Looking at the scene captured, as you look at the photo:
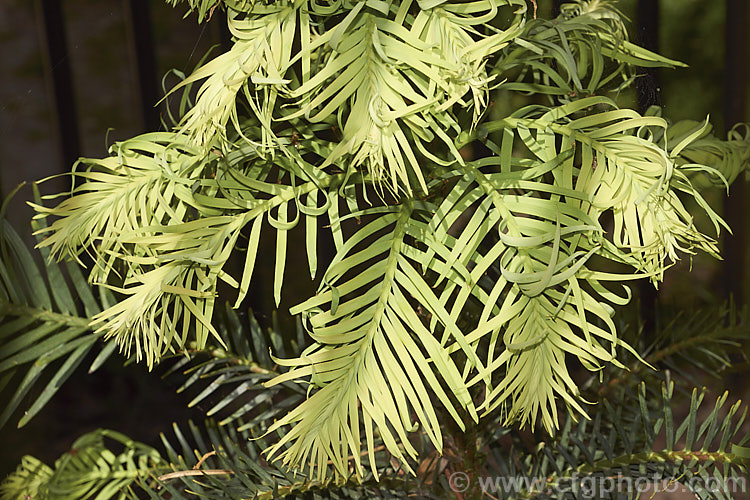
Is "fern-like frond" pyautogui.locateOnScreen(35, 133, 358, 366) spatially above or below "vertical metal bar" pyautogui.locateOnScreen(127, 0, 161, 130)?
below

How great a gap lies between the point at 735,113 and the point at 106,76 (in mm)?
585

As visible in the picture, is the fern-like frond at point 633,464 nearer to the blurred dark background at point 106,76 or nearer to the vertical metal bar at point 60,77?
the blurred dark background at point 106,76

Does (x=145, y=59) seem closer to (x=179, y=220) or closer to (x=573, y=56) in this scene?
(x=179, y=220)

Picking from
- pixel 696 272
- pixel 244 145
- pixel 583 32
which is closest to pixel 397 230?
pixel 244 145

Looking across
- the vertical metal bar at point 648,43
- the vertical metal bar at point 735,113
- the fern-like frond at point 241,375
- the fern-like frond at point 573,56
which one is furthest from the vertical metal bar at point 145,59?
the vertical metal bar at point 735,113

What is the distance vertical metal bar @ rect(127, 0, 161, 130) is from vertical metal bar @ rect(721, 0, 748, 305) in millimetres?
525

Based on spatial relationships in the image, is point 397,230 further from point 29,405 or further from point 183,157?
point 29,405

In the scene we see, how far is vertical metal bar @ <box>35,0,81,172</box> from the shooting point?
0.51 m

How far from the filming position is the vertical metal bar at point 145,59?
1.67 ft

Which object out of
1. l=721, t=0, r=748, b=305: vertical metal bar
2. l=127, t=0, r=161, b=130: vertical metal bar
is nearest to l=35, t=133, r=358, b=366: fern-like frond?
l=127, t=0, r=161, b=130: vertical metal bar

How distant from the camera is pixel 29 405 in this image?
55cm

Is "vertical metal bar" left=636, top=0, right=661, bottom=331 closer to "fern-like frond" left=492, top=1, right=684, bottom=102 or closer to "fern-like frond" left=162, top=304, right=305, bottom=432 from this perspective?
"fern-like frond" left=492, top=1, right=684, bottom=102

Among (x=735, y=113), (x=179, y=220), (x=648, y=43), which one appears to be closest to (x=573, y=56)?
(x=648, y=43)

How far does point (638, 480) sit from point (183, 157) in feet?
1.44
